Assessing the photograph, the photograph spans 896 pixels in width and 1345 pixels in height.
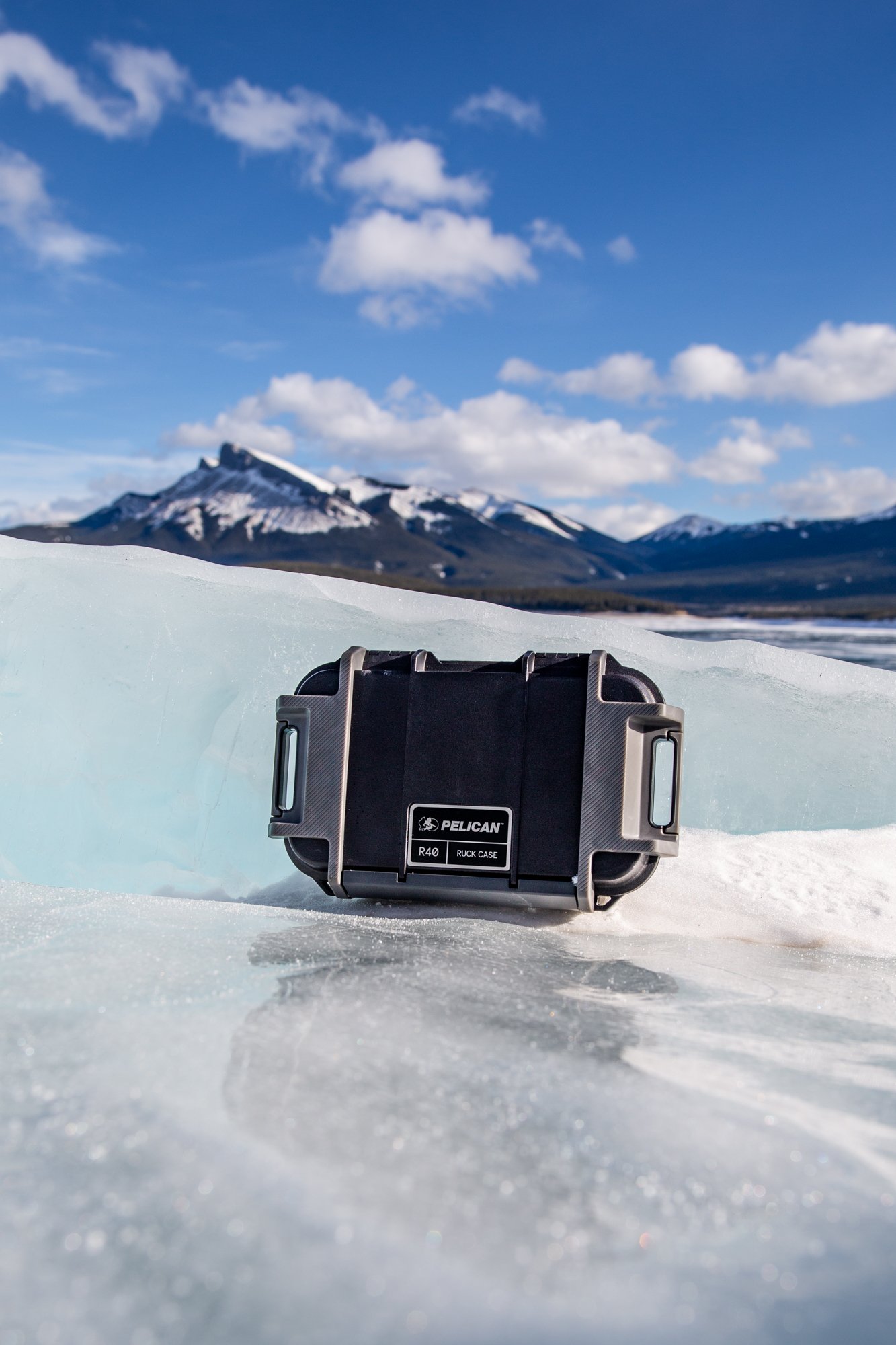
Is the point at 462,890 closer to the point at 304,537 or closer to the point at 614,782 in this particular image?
the point at 614,782

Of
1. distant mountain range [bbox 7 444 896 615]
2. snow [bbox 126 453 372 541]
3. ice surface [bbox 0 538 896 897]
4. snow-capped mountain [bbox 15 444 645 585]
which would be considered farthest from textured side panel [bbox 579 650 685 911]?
snow [bbox 126 453 372 541]

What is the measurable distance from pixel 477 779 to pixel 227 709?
1.47 metres

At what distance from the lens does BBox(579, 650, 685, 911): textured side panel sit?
2271 mm

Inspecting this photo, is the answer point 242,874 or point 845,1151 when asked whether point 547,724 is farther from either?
point 242,874

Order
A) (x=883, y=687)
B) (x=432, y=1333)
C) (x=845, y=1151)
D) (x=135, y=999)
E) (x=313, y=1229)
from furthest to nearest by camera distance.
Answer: (x=883, y=687), (x=135, y=999), (x=845, y=1151), (x=313, y=1229), (x=432, y=1333)

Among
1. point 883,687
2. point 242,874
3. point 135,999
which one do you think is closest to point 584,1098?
point 135,999

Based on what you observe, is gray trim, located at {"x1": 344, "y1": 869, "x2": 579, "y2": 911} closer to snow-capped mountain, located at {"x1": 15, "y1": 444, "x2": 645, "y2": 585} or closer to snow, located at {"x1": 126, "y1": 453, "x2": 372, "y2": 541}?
snow-capped mountain, located at {"x1": 15, "y1": 444, "x2": 645, "y2": 585}

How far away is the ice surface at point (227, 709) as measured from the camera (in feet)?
11.2

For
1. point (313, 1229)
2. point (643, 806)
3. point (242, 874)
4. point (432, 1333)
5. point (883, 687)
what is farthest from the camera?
point (883, 687)

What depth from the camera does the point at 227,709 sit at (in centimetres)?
352

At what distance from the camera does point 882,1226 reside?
3.63 feet

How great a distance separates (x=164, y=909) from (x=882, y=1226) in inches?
68.6

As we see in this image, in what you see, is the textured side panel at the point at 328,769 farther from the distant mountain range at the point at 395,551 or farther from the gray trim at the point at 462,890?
the distant mountain range at the point at 395,551

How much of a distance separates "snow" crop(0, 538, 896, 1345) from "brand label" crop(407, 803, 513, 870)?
0.16 m
